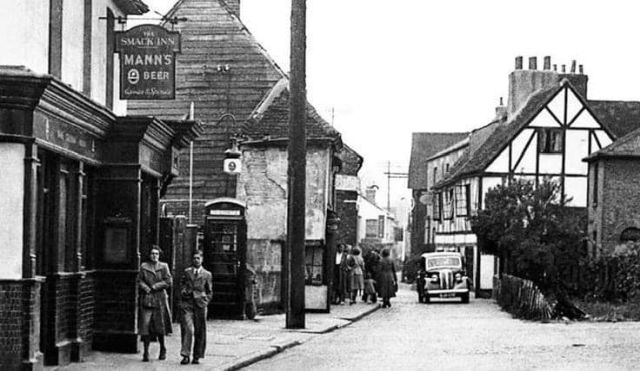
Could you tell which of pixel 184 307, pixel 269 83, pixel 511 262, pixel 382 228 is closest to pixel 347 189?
pixel 511 262

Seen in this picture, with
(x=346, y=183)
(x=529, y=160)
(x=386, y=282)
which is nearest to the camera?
(x=386, y=282)

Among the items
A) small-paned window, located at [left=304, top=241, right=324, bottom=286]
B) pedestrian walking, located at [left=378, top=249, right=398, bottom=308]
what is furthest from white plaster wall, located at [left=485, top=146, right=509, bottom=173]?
small-paned window, located at [left=304, top=241, right=324, bottom=286]

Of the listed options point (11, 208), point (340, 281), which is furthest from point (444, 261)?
point (11, 208)

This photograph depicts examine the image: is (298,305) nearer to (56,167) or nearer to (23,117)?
(56,167)

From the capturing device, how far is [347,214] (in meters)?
55.3

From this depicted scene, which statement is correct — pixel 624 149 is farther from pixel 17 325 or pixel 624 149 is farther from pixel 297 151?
pixel 17 325

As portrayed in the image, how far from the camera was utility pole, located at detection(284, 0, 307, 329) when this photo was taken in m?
24.5

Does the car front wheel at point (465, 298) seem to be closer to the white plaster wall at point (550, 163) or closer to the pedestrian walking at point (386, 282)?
the pedestrian walking at point (386, 282)

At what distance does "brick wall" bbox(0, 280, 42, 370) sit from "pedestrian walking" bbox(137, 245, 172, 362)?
3.60m

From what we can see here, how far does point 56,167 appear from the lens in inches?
630

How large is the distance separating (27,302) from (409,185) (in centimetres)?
8053

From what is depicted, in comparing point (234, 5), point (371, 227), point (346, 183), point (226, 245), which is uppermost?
point (234, 5)

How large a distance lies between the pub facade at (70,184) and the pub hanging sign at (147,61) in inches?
17.5

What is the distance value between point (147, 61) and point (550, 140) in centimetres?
3926
